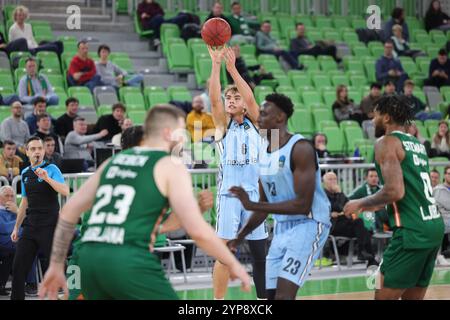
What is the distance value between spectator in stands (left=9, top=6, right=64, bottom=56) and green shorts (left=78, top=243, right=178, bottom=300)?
11.4m

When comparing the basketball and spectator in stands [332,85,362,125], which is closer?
the basketball

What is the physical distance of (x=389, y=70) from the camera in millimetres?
19609

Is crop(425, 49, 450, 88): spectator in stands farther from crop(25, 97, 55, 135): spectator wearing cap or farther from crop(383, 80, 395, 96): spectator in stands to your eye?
crop(25, 97, 55, 135): spectator wearing cap

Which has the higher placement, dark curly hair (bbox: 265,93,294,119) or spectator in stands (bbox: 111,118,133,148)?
dark curly hair (bbox: 265,93,294,119)

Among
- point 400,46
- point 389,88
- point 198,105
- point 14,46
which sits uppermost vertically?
point 14,46

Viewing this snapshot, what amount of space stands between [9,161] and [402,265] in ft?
23.5

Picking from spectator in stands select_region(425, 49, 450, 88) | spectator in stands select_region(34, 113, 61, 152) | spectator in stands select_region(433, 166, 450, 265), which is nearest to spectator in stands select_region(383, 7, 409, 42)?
spectator in stands select_region(425, 49, 450, 88)

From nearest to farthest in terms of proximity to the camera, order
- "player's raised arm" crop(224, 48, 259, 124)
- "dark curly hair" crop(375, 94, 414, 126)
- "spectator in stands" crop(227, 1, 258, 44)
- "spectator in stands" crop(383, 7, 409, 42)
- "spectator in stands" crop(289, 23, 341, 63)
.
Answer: "dark curly hair" crop(375, 94, 414, 126) → "player's raised arm" crop(224, 48, 259, 124) → "spectator in stands" crop(227, 1, 258, 44) → "spectator in stands" crop(289, 23, 341, 63) → "spectator in stands" crop(383, 7, 409, 42)

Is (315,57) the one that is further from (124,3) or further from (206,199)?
(206,199)

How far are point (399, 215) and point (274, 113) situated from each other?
1208mm

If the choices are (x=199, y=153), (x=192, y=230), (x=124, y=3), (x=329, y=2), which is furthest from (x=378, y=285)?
(x=329, y=2)

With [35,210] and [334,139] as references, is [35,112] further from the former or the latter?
[334,139]

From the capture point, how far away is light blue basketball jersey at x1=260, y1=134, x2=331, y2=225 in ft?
23.9

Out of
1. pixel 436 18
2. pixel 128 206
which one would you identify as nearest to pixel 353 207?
pixel 128 206
